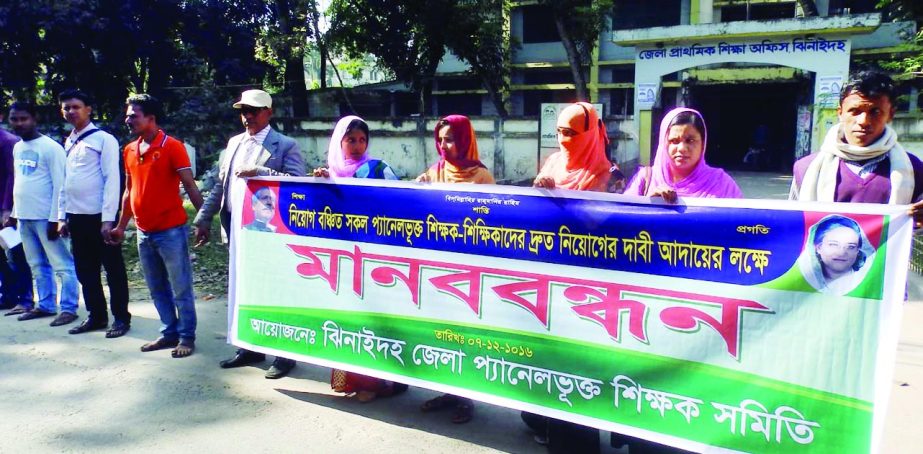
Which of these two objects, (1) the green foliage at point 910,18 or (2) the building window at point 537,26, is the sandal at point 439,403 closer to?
(1) the green foliage at point 910,18

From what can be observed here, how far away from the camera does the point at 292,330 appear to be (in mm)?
3666

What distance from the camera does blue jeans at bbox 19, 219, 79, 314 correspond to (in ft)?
16.9

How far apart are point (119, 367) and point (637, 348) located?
325cm

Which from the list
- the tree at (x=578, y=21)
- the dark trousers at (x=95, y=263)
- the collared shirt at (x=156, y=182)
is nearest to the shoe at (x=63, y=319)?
the dark trousers at (x=95, y=263)

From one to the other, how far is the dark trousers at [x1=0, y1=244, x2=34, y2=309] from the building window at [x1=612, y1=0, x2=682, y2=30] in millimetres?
21958

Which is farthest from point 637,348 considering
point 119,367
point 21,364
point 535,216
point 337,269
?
point 21,364

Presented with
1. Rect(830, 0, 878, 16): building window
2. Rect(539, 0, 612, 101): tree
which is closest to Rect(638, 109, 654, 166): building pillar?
Rect(539, 0, 612, 101): tree

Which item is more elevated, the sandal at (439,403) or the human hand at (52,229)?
the human hand at (52,229)

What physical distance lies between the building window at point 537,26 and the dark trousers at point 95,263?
2292 cm

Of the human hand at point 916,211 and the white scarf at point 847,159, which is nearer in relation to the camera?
the human hand at point 916,211

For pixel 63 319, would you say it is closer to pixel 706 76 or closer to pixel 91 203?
pixel 91 203

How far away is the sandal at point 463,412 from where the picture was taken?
3.40 m

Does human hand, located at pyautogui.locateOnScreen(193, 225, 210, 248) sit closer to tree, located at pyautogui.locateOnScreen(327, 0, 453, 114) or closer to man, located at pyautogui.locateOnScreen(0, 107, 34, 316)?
man, located at pyautogui.locateOnScreen(0, 107, 34, 316)

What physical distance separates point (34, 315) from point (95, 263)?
950 millimetres
